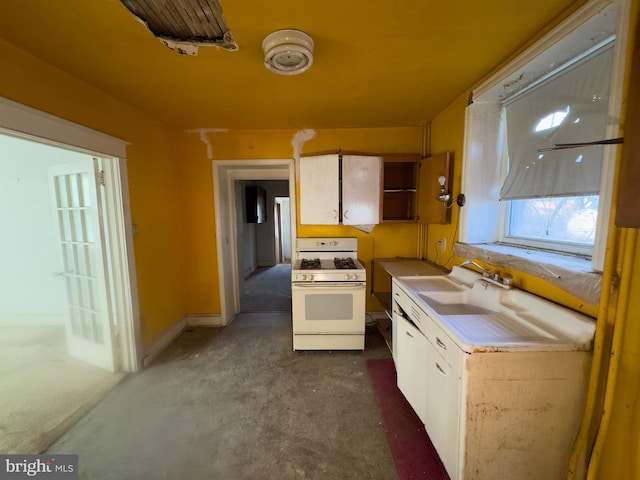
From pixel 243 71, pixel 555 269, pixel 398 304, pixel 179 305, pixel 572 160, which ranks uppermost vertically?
pixel 243 71

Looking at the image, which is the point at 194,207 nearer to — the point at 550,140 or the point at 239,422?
the point at 239,422

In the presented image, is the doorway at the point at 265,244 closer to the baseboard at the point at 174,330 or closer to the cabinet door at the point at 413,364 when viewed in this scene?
the baseboard at the point at 174,330

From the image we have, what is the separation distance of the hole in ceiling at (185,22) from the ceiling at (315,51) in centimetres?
6

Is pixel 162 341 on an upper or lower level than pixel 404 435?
upper

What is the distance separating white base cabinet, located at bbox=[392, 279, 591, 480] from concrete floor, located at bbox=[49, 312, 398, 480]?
1.72 feet

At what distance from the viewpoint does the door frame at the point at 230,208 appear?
9.29ft

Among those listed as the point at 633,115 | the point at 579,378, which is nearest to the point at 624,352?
the point at 579,378

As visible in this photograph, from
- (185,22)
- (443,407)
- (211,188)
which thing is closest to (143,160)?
(211,188)

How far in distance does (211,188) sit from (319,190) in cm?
126

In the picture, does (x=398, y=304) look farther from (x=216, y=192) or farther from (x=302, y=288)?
(x=216, y=192)

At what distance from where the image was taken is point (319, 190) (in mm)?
2617

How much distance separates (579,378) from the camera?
1.00m

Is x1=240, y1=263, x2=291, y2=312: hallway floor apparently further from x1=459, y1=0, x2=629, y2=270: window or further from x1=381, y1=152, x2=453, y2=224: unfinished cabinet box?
x1=459, y1=0, x2=629, y2=270: window

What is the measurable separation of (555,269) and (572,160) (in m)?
0.56
